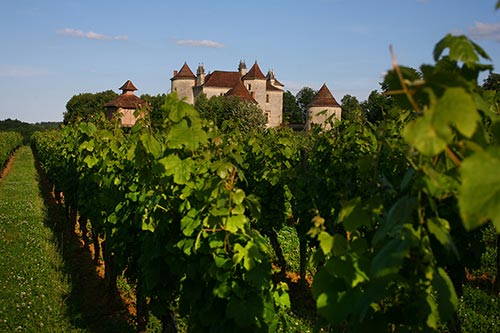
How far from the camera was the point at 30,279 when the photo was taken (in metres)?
8.03

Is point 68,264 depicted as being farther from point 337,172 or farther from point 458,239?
point 458,239

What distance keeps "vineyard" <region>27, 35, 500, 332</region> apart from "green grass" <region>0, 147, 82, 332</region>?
3.26ft

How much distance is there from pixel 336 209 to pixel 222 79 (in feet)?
223

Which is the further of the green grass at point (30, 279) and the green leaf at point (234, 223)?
the green grass at point (30, 279)

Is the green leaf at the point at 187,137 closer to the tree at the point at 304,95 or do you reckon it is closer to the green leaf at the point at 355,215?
the green leaf at the point at 355,215

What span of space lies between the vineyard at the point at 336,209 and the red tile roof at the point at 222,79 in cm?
6471

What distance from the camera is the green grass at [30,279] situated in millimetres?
6463

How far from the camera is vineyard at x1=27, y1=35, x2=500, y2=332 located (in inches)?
50.8

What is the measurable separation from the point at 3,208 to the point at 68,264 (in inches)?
276

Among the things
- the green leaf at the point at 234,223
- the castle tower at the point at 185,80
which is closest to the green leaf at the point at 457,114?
the green leaf at the point at 234,223

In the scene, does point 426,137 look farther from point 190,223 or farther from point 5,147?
point 5,147

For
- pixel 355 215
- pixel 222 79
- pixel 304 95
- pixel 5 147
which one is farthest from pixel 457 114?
pixel 304 95

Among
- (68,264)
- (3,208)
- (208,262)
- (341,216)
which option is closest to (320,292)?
(341,216)

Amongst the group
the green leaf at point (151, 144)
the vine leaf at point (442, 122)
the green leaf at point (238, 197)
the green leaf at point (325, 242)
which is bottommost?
the green leaf at point (325, 242)
